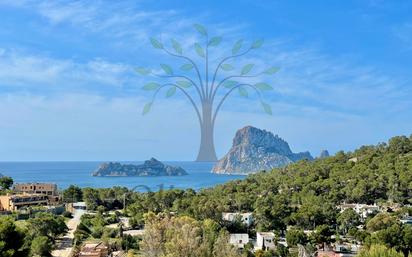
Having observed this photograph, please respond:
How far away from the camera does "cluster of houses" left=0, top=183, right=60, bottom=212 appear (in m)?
22.0

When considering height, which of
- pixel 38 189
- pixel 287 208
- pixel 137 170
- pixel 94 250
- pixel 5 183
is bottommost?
pixel 94 250

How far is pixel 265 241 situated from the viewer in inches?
623

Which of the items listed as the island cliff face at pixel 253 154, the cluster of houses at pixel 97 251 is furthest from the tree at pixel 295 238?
the island cliff face at pixel 253 154

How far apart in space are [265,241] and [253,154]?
7800cm

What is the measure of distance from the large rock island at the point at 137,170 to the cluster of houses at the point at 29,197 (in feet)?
177

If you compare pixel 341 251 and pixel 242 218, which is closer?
pixel 341 251

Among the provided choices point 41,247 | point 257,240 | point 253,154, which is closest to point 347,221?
point 257,240

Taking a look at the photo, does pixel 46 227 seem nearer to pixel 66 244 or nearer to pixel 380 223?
pixel 66 244

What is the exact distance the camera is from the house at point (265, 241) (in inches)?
610

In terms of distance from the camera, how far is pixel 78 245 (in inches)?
600

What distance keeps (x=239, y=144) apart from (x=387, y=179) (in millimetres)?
71713

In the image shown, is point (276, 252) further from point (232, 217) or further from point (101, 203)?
point (101, 203)

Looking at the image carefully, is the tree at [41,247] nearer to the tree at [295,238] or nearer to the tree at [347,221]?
the tree at [295,238]

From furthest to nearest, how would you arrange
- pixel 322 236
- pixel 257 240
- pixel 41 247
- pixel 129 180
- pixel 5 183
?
1. pixel 129 180
2. pixel 5 183
3. pixel 257 240
4. pixel 322 236
5. pixel 41 247
